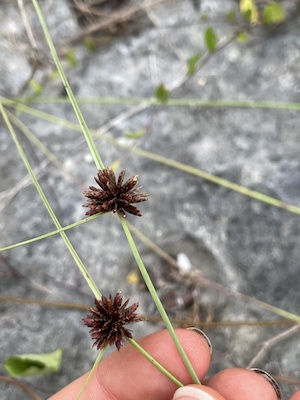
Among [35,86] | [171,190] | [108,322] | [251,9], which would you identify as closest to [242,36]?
[251,9]

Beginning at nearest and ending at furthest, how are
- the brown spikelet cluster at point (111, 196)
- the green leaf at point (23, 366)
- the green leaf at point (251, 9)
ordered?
the brown spikelet cluster at point (111, 196)
the green leaf at point (23, 366)
the green leaf at point (251, 9)

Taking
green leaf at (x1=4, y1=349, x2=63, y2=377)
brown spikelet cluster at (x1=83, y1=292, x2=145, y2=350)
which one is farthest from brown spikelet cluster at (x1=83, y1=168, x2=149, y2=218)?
green leaf at (x1=4, y1=349, x2=63, y2=377)

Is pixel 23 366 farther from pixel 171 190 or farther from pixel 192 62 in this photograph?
pixel 192 62

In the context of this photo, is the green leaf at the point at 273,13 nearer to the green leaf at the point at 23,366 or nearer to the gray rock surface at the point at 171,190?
the gray rock surface at the point at 171,190

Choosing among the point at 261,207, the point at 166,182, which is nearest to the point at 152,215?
the point at 166,182

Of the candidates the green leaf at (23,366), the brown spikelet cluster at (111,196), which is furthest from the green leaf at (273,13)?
the green leaf at (23,366)

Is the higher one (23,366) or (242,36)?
(242,36)
